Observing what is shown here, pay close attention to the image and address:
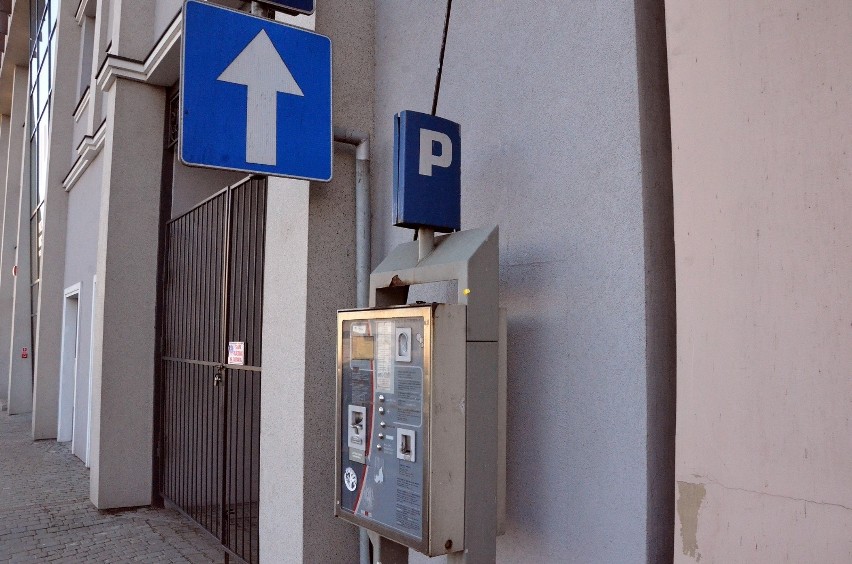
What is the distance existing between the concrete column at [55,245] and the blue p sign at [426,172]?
36.6ft

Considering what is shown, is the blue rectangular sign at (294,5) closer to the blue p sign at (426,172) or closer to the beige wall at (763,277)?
the blue p sign at (426,172)

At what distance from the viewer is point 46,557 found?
5293mm

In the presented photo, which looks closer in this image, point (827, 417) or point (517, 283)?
point (827, 417)

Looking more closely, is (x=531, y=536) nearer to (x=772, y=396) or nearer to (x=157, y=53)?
(x=772, y=396)

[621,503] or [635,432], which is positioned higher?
[635,432]

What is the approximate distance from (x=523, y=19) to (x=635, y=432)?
1743 millimetres

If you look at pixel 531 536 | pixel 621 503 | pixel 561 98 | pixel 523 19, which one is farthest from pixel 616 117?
pixel 531 536

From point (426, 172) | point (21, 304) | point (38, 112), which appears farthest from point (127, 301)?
point (38, 112)

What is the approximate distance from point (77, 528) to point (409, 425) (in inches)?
204

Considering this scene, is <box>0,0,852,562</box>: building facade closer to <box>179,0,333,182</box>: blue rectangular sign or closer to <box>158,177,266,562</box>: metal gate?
<box>179,0,333,182</box>: blue rectangular sign

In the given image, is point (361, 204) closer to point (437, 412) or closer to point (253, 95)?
point (253, 95)

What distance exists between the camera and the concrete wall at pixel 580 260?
7.46 feet

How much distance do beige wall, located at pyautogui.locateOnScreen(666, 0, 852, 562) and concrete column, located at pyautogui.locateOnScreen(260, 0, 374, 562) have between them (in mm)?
2015

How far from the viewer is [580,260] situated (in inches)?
98.0
